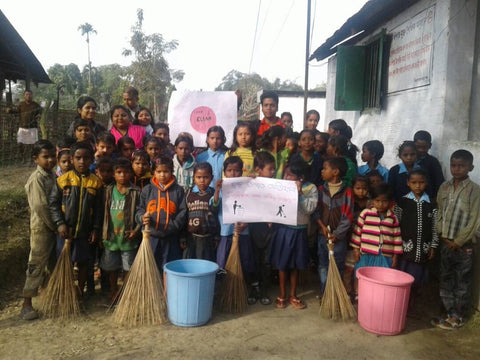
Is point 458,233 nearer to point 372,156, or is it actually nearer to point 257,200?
point 372,156

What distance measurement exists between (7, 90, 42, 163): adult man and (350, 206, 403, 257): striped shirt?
8.73 metres

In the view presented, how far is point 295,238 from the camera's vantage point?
3762 mm

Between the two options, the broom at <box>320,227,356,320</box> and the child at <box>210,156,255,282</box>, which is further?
the child at <box>210,156,255,282</box>

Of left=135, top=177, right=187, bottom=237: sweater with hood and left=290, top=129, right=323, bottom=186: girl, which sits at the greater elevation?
left=290, top=129, right=323, bottom=186: girl

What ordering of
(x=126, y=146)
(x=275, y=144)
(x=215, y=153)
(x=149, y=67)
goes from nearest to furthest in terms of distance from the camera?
(x=275, y=144)
(x=215, y=153)
(x=126, y=146)
(x=149, y=67)

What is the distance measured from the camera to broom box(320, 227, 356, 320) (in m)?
3.50

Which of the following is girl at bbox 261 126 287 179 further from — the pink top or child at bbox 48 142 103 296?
child at bbox 48 142 103 296

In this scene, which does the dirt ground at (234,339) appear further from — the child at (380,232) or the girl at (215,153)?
the girl at (215,153)

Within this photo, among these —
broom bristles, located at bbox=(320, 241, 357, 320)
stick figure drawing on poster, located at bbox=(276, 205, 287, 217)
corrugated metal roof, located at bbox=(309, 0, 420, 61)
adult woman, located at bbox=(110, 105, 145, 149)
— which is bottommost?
broom bristles, located at bbox=(320, 241, 357, 320)

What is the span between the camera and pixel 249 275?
13.3 ft

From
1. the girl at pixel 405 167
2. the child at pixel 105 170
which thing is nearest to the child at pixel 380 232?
the girl at pixel 405 167

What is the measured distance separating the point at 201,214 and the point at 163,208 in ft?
1.10

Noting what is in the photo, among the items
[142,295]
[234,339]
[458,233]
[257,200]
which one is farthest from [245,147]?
[458,233]

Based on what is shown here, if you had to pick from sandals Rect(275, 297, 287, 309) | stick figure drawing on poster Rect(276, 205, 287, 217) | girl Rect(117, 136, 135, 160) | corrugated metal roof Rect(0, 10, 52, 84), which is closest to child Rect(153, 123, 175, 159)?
girl Rect(117, 136, 135, 160)
